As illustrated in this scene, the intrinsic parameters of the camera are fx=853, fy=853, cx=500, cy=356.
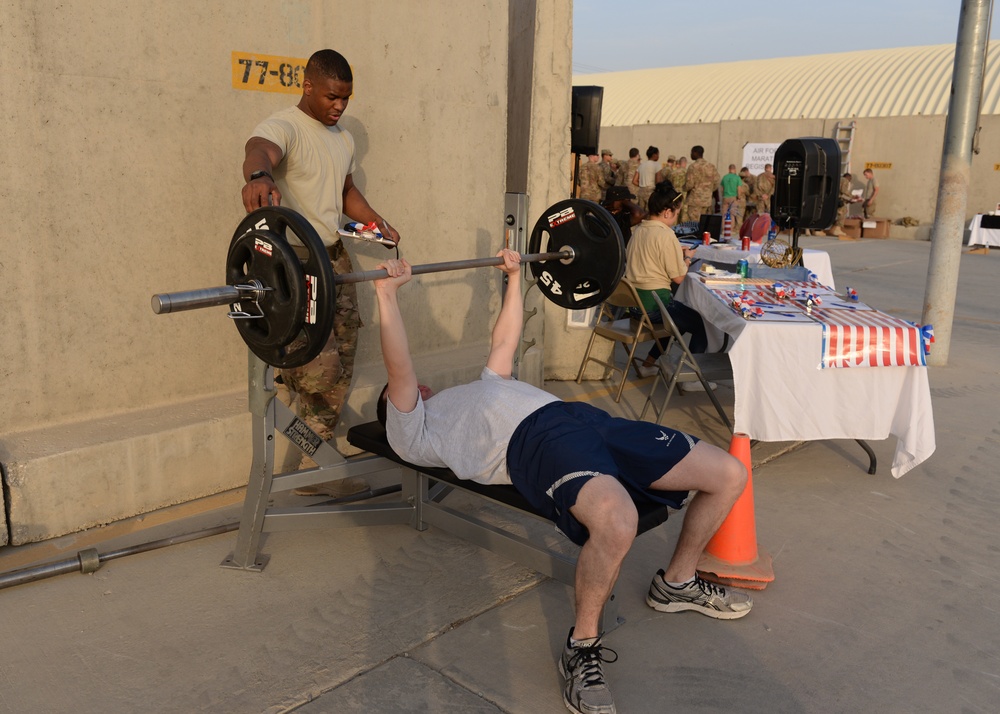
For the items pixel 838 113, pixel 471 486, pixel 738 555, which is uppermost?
pixel 838 113

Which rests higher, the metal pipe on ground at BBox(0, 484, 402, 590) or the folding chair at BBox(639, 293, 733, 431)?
the folding chair at BBox(639, 293, 733, 431)

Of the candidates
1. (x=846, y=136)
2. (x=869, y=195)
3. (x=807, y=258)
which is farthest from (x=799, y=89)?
(x=807, y=258)

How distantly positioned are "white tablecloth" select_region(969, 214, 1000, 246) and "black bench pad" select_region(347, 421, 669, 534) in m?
17.2

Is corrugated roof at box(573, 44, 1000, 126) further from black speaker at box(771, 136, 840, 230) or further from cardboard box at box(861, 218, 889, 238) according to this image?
black speaker at box(771, 136, 840, 230)

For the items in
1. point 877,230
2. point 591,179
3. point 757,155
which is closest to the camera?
point 591,179

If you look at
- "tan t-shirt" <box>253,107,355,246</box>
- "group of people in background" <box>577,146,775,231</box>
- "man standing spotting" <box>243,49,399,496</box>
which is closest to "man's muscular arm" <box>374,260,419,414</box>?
"man standing spotting" <box>243,49,399,496</box>

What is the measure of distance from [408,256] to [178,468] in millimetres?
1897

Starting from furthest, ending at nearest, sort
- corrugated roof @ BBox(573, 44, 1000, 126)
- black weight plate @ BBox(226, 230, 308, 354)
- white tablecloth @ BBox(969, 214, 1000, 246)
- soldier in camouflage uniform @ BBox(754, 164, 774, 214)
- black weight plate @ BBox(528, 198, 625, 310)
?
1. corrugated roof @ BBox(573, 44, 1000, 126)
2. soldier in camouflage uniform @ BBox(754, 164, 774, 214)
3. white tablecloth @ BBox(969, 214, 1000, 246)
4. black weight plate @ BBox(528, 198, 625, 310)
5. black weight plate @ BBox(226, 230, 308, 354)

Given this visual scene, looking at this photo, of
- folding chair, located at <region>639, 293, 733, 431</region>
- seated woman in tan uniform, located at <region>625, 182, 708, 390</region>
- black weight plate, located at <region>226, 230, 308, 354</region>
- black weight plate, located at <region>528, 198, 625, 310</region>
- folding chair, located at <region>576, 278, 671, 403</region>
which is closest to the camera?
black weight plate, located at <region>226, 230, 308, 354</region>

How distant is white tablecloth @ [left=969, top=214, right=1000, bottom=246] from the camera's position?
56.2 feet

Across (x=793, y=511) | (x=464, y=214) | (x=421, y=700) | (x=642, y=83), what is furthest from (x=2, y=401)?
(x=642, y=83)

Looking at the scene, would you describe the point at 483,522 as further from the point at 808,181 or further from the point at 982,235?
the point at 982,235

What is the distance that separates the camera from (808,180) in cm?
645

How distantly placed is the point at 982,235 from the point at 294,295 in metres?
18.1
